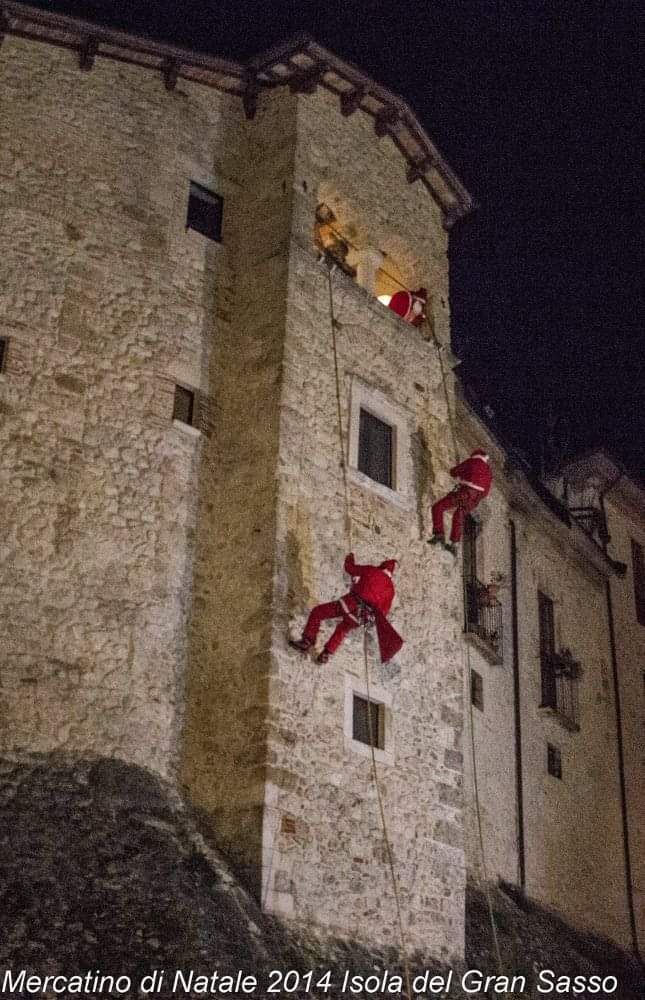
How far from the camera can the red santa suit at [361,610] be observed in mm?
14305

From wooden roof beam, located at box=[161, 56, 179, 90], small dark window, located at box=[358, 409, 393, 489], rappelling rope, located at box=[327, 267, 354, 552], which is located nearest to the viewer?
rappelling rope, located at box=[327, 267, 354, 552]

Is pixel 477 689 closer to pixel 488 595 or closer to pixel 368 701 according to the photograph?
pixel 488 595

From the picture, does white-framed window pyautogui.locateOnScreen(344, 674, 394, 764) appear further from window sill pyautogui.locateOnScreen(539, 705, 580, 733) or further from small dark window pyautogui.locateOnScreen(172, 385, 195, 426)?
window sill pyautogui.locateOnScreen(539, 705, 580, 733)

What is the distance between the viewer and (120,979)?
36.0 feet

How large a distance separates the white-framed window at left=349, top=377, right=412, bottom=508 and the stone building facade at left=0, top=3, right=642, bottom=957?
4 cm

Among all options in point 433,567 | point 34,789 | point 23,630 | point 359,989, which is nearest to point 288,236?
point 433,567

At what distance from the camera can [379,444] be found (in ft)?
54.9

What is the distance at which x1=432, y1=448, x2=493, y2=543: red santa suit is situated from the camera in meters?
16.3

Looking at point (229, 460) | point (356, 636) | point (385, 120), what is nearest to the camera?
point (356, 636)

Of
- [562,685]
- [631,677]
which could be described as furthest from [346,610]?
[631,677]

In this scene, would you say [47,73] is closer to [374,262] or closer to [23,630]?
[374,262]

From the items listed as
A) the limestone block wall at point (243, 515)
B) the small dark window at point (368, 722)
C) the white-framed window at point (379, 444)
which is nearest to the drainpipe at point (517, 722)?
the white-framed window at point (379, 444)

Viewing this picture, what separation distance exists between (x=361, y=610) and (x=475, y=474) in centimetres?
277

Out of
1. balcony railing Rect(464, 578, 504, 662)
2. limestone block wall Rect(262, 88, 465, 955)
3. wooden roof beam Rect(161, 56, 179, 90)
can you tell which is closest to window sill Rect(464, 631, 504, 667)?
balcony railing Rect(464, 578, 504, 662)
